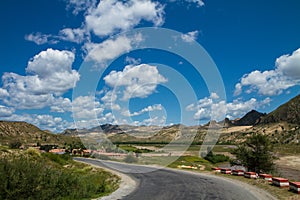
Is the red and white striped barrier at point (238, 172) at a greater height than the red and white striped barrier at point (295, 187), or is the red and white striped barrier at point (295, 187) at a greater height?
the red and white striped barrier at point (238, 172)

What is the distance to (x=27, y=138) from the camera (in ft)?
630

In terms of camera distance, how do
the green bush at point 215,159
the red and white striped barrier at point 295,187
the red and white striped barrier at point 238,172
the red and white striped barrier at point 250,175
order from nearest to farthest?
the red and white striped barrier at point 295,187 → the red and white striped barrier at point 250,175 → the red and white striped barrier at point 238,172 → the green bush at point 215,159

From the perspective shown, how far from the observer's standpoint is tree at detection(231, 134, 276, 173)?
4134 centimetres

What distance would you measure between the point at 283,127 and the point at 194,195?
194 meters

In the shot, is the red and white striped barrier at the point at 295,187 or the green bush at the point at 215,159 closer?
the red and white striped barrier at the point at 295,187

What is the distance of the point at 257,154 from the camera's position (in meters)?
41.9

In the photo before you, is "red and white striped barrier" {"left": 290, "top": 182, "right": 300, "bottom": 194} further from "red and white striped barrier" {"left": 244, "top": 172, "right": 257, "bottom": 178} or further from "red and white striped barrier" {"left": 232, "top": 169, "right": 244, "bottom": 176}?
"red and white striped barrier" {"left": 232, "top": 169, "right": 244, "bottom": 176}

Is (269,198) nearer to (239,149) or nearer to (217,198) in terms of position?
(217,198)

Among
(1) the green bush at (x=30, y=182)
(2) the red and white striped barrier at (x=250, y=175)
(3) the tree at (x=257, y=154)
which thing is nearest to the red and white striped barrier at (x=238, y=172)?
(2) the red and white striped barrier at (x=250, y=175)

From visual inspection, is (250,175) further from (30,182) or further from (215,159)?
(215,159)

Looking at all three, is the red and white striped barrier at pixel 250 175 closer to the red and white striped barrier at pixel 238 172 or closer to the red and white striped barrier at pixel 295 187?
the red and white striped barrier at pixel 238 172

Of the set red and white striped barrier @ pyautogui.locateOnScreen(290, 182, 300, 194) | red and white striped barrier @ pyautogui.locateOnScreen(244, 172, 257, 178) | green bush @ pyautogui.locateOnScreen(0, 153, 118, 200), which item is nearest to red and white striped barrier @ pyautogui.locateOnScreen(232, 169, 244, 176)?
red and white striped barrier @ pyautogui.locateOnScreen(244, 172, 257, 178)

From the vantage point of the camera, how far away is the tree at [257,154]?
4134 centimetres

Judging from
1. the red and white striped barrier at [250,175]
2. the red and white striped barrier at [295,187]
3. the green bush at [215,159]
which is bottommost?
the red and white striped barrier at [295,187]
